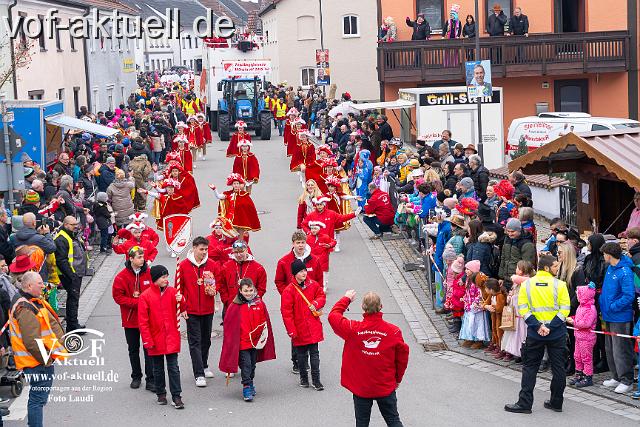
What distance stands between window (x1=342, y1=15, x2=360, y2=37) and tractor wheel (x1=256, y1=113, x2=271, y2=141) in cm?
1818

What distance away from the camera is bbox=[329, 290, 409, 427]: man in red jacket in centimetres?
895

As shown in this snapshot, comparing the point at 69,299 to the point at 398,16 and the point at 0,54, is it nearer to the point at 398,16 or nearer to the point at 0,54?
the point at 0,54

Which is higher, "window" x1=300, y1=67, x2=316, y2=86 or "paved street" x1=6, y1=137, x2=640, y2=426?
"window" x1=300, y1=67, x2=316, y2=86

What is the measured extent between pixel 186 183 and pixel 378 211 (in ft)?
11.6

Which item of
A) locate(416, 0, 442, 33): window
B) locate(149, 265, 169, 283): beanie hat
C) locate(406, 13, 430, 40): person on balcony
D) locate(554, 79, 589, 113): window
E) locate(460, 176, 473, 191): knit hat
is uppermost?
locate(416, 0, 442, 33): window

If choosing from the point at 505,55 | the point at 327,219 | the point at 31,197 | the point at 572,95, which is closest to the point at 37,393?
the point at 31,197

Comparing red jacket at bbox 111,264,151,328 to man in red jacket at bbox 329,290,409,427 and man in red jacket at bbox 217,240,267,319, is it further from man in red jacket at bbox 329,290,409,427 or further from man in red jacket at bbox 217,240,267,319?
man in red jacket at bbox 329,290,409,427

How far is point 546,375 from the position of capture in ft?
38.5

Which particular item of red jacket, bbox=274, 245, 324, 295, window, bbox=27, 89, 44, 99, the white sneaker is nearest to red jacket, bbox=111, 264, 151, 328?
red jacket, bbox=274, 245, 324, 295

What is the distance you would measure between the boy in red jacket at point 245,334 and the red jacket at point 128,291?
1038 millimetres

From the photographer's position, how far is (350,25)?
57.7 meters

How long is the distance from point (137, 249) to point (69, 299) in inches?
98.5

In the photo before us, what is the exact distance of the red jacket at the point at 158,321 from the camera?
10.7m

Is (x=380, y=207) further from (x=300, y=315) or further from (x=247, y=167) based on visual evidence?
(x=300, y=315)
